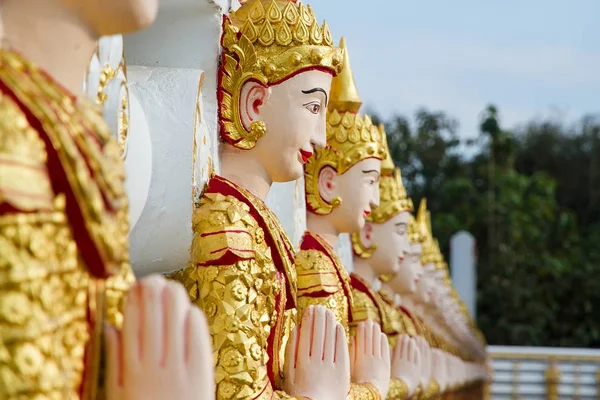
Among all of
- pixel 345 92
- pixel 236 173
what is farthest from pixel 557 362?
pixel 236 173

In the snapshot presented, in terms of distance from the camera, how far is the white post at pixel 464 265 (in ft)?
65.5

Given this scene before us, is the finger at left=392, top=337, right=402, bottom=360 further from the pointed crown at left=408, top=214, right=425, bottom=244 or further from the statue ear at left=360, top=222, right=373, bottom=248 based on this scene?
the pointed crown at left=408, top=214, right=425, bottom=244

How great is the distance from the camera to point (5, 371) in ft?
5.93

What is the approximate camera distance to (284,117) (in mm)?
3912

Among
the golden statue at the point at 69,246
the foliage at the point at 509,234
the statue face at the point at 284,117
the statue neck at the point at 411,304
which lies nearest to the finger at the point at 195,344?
the golden statue at the point at 69,246

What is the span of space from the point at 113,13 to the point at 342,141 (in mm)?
3240

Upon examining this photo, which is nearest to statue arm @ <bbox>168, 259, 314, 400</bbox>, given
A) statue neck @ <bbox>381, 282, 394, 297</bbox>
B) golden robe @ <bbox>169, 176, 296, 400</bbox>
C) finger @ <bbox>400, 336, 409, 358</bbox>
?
golden robe @ <bbox>169, 176, 296, 400</bbox>

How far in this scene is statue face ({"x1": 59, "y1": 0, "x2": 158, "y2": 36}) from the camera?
2205 mm

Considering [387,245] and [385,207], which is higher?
[385,207]

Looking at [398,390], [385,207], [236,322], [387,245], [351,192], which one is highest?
[385,207]

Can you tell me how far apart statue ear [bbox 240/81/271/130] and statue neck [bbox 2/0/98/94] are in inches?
67.9

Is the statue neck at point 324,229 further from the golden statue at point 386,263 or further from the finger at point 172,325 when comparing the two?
the finger at point 172,325

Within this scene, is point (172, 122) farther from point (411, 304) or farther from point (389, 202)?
point (411, 304)

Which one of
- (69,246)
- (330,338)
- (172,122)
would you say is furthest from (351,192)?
(69,246)
